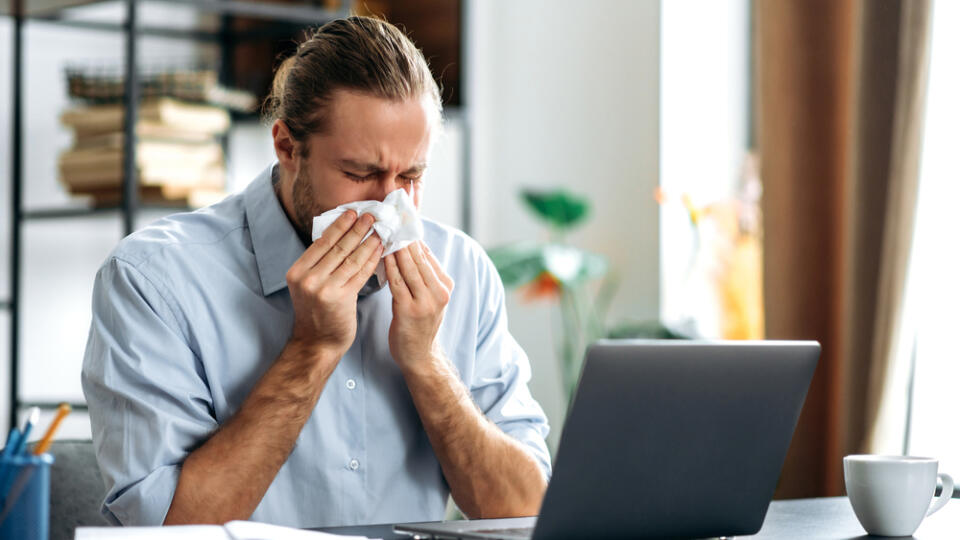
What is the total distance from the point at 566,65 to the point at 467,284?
2078mm

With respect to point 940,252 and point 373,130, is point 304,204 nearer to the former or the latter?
point 373,130

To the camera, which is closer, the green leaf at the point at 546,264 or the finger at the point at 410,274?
the finger at the point at 410,274

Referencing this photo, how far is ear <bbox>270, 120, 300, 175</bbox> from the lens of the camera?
5.13ft

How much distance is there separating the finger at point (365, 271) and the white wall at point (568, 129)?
195 centimetres

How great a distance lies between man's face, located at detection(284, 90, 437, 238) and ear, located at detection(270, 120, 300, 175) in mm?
45

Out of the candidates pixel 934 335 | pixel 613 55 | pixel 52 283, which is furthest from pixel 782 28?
pixel 52 283

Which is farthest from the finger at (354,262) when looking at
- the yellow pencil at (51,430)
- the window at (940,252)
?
the window at (940,252)

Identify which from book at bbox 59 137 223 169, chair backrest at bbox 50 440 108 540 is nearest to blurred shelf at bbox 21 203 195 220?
book at bbox 59 137 223 169

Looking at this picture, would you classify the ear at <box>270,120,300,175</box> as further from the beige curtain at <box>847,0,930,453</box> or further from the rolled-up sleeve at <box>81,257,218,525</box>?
the beige curtain at <box>847,0,930,453</box>

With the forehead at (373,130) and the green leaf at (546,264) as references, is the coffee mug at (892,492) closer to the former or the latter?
the forehead at (373,130)

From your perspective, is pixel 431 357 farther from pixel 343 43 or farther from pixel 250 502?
pixel 343 43

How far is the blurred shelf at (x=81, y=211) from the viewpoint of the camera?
2.75 meters

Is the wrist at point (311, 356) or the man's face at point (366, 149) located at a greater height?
the man's face at point (366, 149)

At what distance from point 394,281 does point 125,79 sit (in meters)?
1.48
